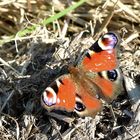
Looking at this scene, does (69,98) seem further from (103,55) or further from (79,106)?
(103,55)

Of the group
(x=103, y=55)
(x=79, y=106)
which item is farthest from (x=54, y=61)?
(x=79, y=106)

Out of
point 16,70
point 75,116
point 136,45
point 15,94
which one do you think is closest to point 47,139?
point 75,116

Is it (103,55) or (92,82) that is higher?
(103,55)

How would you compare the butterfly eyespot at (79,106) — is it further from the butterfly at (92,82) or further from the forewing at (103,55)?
the forewing at (103,55)

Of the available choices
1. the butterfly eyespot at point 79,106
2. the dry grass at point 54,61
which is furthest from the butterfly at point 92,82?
the dry grass at point 54,61

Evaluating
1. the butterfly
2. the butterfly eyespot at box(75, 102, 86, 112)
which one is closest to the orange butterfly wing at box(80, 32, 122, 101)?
the butterfly
